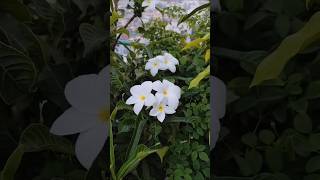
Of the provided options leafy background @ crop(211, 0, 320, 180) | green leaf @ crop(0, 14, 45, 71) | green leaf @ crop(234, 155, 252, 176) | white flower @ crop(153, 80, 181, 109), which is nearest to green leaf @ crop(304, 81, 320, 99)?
leafy background @ crop(211, 0, 320, 180)

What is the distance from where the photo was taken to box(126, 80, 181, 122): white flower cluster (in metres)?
1.12

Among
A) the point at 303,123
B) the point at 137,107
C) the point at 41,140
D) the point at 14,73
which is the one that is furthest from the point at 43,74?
the point at 303,123

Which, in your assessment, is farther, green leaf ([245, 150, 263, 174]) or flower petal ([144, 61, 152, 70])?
flower petal ([144, 61, 152, 70])

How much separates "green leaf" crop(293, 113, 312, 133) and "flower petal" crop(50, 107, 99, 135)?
21.8 inches

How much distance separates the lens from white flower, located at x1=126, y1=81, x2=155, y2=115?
3.68ft

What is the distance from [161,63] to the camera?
1.13 metres

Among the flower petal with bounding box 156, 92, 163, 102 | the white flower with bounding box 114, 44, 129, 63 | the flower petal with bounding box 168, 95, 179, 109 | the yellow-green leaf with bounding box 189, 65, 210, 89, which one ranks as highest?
the white flower with bounding box 114, 44, 129, 63

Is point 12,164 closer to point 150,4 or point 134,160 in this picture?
point 134,160

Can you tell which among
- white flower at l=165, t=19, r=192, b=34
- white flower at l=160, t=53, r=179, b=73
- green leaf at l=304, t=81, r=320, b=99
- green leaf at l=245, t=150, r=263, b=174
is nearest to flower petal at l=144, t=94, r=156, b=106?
white flower at l=160, t=53, r=179, b=73

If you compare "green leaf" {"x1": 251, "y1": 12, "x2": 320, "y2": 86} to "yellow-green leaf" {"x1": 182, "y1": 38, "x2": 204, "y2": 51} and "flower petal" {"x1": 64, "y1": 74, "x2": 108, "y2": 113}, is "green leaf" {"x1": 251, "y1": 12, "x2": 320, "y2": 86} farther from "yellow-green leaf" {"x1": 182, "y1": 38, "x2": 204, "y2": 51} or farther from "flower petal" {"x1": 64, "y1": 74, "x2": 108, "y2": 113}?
"flower petal" {"x1": 64, "y1": 74, "x2": 108, "y2": 113}

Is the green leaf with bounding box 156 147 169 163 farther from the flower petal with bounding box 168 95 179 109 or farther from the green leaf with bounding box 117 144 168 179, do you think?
the flower petal with bounding box 168 95 179 109

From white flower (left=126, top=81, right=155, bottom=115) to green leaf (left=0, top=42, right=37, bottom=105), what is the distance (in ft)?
0.95

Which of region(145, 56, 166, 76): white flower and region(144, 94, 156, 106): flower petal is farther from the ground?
region(145, 56, 166, 76): white flower

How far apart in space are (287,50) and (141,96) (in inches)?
17.2
